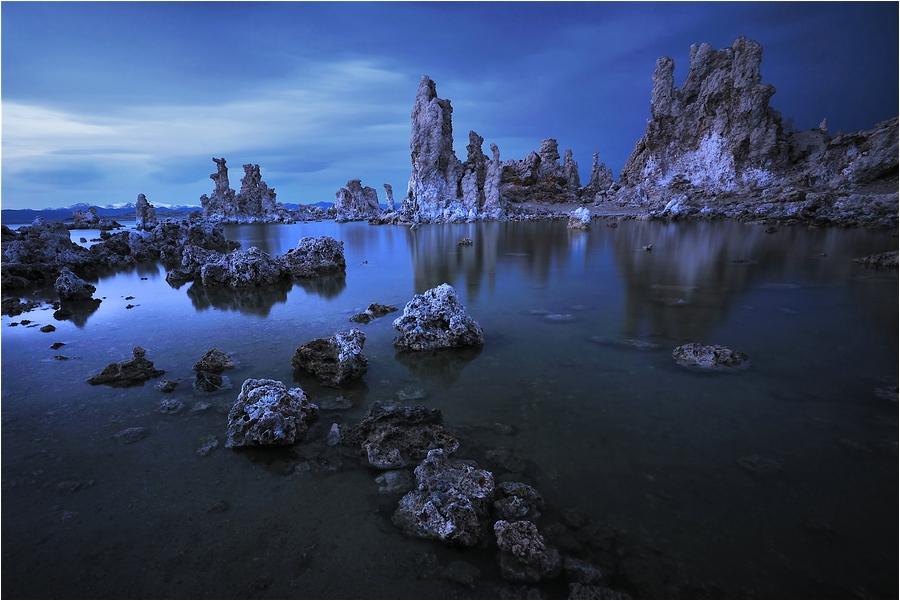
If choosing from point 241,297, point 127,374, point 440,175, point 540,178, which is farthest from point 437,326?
point 540,178

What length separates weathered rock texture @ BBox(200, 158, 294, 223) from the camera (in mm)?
72188

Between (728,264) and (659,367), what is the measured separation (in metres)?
13.5

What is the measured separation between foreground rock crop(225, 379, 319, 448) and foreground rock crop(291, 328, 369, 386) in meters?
0.97

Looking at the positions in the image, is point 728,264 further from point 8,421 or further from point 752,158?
point 752,158

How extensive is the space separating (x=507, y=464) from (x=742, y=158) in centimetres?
7816

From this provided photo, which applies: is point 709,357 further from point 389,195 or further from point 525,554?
point 389,195

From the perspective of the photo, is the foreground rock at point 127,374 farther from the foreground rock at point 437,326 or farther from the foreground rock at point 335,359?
the foreground rock at point 437,326

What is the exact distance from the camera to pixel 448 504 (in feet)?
11.1

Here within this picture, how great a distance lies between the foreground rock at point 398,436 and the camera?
4.28 meters

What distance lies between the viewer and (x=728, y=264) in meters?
16.6

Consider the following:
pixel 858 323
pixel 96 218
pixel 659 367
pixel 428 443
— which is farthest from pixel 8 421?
pixel 96 218

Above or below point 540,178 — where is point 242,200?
below

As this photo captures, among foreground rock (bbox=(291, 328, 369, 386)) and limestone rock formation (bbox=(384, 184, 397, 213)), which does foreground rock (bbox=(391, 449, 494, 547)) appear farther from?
limestone rock formation (bbox=(384, 184, 397, 213))

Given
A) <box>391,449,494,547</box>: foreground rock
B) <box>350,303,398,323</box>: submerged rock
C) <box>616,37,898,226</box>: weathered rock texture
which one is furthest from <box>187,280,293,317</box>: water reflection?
<box>616,37,898,226</box>: weathered rock texture
